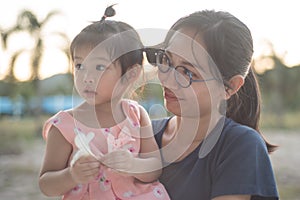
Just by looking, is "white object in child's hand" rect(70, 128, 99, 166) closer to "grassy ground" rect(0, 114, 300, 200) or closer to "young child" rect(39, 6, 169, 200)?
"young child" rect(39, 6, 169, 200)

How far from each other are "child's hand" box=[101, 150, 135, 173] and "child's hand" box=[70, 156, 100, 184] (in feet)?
0.07

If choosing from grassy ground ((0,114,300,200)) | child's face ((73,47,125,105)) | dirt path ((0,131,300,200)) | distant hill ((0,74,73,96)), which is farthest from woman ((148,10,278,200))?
distant hill ((0,74,73,96))

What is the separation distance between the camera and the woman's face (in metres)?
1.23

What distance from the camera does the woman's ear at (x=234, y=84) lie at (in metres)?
1.26

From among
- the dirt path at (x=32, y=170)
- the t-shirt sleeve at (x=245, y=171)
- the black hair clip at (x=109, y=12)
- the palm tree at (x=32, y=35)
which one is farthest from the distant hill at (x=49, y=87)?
the t-shirt sleeve at (x=245, y=171)

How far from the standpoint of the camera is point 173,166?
1.30m

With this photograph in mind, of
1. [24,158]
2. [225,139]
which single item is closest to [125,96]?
[225,139]

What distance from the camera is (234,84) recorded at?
4.17 feet

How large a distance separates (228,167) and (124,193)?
251mm

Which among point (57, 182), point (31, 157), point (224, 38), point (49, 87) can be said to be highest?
point (224, 38)

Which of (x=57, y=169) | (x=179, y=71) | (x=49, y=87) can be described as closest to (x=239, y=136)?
(x=179, y=71)

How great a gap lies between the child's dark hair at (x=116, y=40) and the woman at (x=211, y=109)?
57 millimetres

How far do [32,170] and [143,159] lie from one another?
22.8 feet

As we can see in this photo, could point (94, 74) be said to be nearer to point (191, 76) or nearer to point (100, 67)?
point (100, 67)
